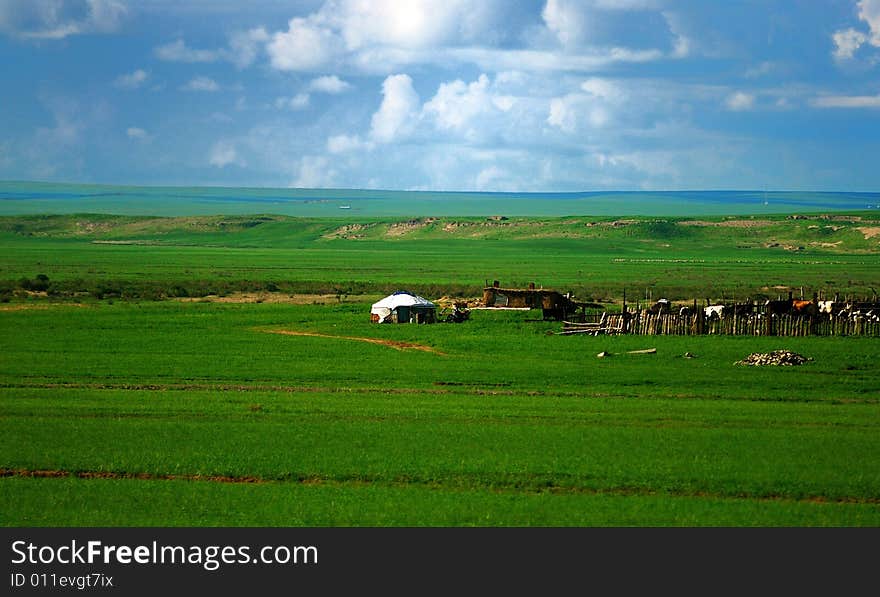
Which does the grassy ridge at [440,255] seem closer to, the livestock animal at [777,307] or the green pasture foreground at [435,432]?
the livestock animal at [777,307]

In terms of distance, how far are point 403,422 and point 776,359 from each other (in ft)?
48.1

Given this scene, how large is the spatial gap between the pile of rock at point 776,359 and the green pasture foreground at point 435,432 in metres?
0.79

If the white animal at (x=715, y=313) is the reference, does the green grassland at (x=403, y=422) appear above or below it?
below

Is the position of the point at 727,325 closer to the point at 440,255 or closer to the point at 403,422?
the point at 403,422

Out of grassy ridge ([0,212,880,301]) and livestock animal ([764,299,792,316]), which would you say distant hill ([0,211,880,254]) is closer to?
grassy ridge ([0,212,880,301])

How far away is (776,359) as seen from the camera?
114 feet

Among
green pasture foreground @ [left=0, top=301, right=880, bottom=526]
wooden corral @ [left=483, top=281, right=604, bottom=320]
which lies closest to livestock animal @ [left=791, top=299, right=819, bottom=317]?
green pasture foreground @ [left=0, top=301, right=880, bottom=526]

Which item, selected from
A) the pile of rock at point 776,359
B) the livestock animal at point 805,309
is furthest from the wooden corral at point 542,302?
the pile of rock at point 776,359

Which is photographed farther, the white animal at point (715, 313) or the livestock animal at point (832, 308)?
the white animal at point (715, 313)

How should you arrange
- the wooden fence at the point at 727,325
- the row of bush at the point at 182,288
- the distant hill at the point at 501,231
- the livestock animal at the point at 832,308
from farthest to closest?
1. the distant hill at the point at 501,231
2. the row of bush at the point at 182,288
3. the livestock animal at the point at 832,308
4. the wooden fence at the point at 727,325

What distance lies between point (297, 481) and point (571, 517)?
4.87 metres

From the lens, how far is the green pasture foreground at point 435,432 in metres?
17.4

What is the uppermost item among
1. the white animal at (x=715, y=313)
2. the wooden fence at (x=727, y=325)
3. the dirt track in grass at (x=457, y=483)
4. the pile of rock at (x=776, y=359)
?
the white animal at (x=715, y=313)

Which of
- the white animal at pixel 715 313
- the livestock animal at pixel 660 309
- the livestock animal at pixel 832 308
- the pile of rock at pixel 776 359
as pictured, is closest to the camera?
the pile of rock at pixel 776 359
